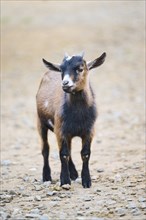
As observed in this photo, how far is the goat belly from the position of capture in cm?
912

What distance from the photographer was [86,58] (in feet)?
78.3

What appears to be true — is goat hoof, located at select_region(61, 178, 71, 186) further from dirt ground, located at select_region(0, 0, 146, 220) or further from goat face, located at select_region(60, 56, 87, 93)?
goat face, located at select_region(60, 56, 87, 93)

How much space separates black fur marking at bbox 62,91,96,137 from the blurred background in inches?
99.8

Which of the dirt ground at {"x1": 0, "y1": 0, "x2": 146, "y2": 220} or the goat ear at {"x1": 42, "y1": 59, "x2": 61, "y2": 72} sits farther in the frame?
the goat ear at {"x1": 42, "y1": 59, "x2": 61, "y2": 72}

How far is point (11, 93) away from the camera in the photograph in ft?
63.1

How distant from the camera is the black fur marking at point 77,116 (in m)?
9.12

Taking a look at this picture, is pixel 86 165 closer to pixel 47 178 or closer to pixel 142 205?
pixel 47 178

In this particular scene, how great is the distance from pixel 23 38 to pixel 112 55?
4217mm

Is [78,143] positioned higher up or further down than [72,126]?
further down

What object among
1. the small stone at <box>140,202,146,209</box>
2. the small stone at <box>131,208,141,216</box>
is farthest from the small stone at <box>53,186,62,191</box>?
the small stone at <box>131,208,141,216</box>

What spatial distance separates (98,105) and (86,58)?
297 inches

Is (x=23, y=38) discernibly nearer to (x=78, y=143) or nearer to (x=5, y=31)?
(x=5, y=31)

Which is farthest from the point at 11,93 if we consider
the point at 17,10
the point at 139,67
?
the point at 17,10

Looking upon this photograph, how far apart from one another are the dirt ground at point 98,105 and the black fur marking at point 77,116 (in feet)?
2.76
